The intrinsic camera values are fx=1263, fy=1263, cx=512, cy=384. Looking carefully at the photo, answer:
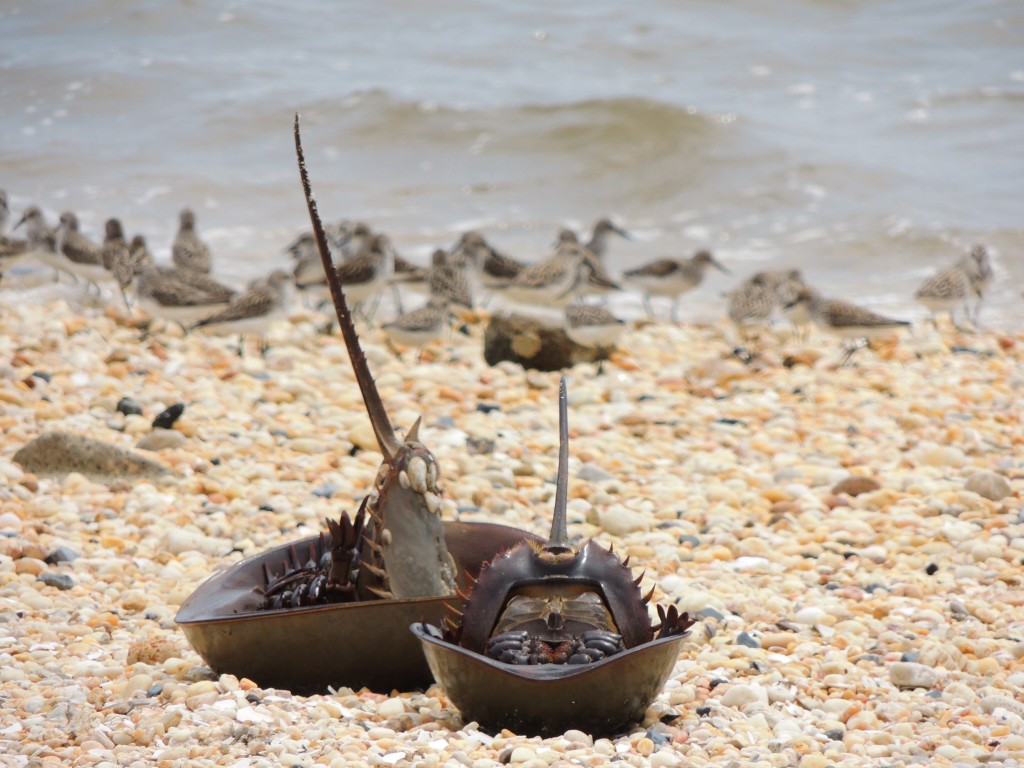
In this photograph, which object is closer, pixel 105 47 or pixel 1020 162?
pixel 1020 162

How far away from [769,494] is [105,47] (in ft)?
68.8

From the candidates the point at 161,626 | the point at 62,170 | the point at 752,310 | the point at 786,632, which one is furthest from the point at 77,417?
the point at 62,170

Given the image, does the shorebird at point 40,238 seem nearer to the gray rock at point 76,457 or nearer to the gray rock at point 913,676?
the gray rock at point 76,457

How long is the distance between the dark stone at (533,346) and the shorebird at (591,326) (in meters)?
0.06

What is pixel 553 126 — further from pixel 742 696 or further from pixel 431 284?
pixel 742 696

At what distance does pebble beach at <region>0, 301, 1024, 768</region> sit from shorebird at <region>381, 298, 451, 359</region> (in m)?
0.18

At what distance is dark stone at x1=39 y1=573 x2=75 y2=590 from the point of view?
4.86 m

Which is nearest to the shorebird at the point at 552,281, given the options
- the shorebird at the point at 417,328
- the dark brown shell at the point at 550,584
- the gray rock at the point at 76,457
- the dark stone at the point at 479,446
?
the shorebird at the point at 417,328

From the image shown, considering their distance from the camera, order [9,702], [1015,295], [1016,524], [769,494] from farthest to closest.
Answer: [1015,295], [769,494], [1016,524], [9,702]

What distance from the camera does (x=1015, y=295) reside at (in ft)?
44.2

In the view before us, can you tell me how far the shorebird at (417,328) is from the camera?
9.48m

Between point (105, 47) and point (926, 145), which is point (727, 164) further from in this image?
point (105, 47)

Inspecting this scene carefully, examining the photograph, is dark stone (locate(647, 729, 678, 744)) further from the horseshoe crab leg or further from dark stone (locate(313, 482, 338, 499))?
dark stone (locate(313, 482, 338, 499))

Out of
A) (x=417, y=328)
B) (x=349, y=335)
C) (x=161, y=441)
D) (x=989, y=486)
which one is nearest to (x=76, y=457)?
(x=161, y=441)
